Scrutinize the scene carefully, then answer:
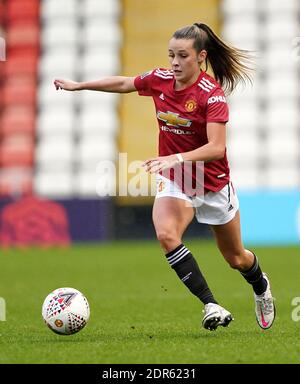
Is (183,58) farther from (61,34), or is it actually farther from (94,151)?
(61,34)

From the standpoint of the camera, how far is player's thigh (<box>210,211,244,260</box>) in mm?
5871

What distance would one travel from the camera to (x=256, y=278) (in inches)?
242

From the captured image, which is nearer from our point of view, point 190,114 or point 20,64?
point 190,114

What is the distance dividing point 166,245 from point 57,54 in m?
17.4

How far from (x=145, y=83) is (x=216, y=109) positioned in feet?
2.18

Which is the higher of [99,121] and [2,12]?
[2,12]

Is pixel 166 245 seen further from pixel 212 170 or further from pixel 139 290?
pixel 139 290

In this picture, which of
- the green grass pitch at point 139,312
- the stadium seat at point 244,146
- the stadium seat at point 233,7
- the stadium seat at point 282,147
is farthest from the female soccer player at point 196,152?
the stadium seat at point 233,7

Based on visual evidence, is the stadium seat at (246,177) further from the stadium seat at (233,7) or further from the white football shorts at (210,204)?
the white football shorts at (210,204)

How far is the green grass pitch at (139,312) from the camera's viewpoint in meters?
4.74

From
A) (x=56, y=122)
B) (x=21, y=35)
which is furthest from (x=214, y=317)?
(x=21, y=35)
